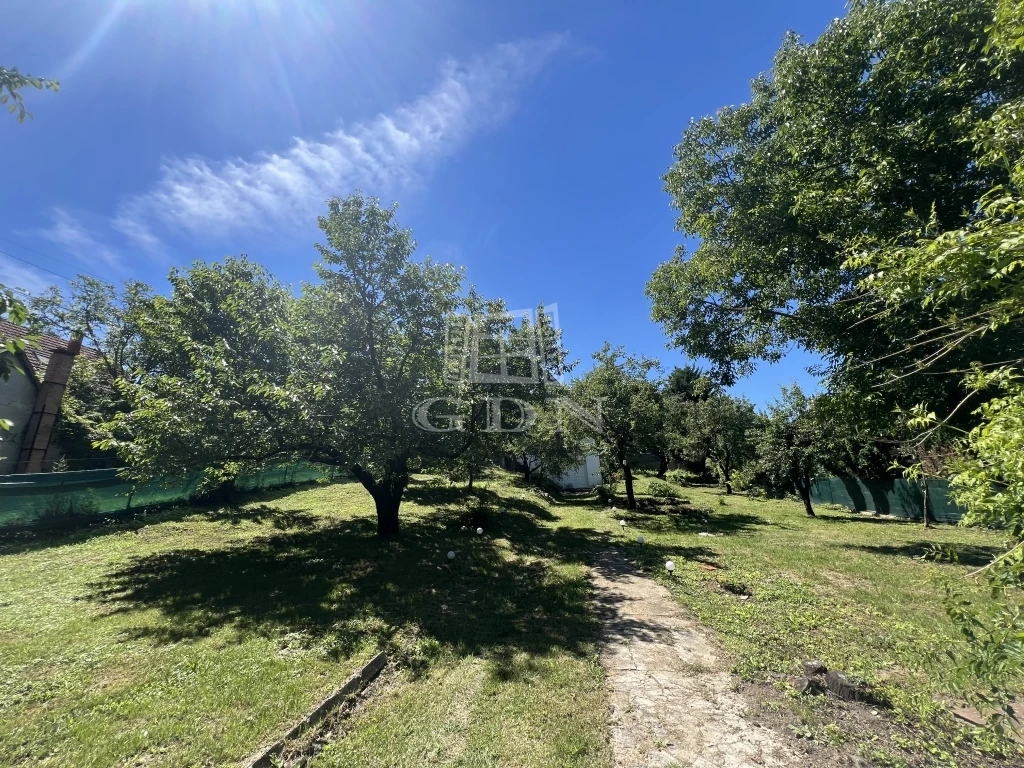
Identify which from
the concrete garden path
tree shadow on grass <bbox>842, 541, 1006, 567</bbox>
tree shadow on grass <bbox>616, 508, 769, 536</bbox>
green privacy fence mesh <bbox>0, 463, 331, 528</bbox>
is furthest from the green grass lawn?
tree shadow on grass <bbox>616, 508, 769, 536</bbox>

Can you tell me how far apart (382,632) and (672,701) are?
388 centimetres

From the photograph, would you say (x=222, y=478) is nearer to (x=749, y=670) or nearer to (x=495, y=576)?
(x=495, y=576)

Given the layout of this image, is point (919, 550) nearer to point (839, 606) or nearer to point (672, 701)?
point (839, 606)

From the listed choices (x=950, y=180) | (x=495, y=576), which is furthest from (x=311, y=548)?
(x=950, y=180)

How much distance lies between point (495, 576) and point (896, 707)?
6.23m

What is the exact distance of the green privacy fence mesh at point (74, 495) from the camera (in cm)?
1038

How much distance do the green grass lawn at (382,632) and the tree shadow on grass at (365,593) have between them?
5cm

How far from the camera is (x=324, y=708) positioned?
3926 millimetres

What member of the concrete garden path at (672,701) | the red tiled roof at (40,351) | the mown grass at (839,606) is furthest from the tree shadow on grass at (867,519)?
the red tiled roof at (40,351)

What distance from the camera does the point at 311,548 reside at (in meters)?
10.3

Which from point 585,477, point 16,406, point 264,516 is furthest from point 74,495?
point 585,477

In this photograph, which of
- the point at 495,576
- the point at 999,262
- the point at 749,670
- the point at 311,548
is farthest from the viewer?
the point at 311,548

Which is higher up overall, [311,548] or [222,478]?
[222,478]

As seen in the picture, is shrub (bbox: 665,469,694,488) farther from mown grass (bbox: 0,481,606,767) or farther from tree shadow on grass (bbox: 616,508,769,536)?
mown grass (bbox: 0,481,606,767)
